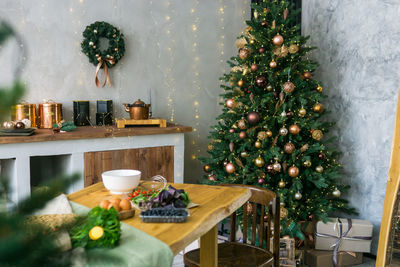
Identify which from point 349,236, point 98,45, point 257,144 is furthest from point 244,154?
point 98,45

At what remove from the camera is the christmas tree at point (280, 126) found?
3.01 m

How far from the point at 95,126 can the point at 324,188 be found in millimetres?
2089

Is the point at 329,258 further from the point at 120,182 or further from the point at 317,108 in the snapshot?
the point at 120,182

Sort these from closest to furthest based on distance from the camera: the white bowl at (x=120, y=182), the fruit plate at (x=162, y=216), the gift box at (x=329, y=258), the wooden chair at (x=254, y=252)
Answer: the fruit plate at (x=162, y=216)
the white bowl at (x=120, y=182)
the wooden chair at (x=254, y=252)
the gift box at (x=329, y=258)

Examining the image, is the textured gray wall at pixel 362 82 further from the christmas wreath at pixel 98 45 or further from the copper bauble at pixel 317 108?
the christmas wreath at pixel 98 45

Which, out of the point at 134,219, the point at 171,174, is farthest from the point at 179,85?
the point at 134,219

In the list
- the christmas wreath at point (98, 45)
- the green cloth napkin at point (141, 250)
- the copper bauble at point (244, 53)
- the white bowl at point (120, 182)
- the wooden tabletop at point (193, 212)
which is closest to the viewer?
the green cloth napkin at point (141, 250)

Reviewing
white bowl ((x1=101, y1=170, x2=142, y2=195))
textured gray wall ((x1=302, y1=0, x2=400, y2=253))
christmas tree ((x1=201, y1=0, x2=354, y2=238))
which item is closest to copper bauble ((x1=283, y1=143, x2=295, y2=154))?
christmas tree ((x1=201, y1=0, x2=354, y2=238))

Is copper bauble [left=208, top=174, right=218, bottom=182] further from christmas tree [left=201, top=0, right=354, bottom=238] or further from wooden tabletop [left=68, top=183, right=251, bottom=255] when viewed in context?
wooden tabletop [left=68, top=183, right=251, bottom=255]

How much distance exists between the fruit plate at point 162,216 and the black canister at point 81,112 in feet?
7.88

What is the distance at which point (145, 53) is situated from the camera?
388 cm

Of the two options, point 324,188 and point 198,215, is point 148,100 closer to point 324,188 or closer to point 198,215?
point 324,188

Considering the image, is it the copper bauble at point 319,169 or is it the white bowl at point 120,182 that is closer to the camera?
the white bowl at point 120,182

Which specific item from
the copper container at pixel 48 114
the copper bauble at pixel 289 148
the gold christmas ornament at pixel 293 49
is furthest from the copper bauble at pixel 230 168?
the copper container at pixel 48 114
